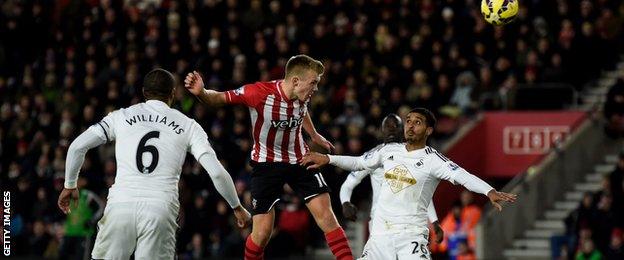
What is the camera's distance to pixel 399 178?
11086 millimetres

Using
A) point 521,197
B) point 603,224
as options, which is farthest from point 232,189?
point 521,197

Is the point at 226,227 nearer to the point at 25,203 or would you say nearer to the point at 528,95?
the point at 25,203

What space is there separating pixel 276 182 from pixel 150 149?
236cm

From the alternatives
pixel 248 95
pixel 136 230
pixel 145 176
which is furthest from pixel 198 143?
pixel 248 95

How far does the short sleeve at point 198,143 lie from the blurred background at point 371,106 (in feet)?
33.2

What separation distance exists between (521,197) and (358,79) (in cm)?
373

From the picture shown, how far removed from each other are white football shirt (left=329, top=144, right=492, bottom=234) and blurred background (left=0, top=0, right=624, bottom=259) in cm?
896

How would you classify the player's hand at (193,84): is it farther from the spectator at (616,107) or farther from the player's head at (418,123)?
the spectator at (616,107)

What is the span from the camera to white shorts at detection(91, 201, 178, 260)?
9875 millimetres

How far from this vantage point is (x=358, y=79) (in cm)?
2372

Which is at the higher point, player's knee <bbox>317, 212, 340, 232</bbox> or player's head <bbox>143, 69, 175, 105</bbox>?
player's head <bbox>143, 69, 175, 105</bbox>

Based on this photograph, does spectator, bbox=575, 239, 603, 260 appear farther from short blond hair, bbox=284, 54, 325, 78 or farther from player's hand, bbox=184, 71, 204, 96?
player's hand, bbox=184, 71, 204, 96

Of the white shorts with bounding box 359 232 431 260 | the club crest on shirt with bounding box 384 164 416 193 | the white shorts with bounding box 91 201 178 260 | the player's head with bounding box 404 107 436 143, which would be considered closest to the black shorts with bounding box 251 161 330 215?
the club crest on shirt with bounding box 384 164 416 193

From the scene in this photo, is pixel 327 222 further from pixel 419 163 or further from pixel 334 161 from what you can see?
pixel 419 163
